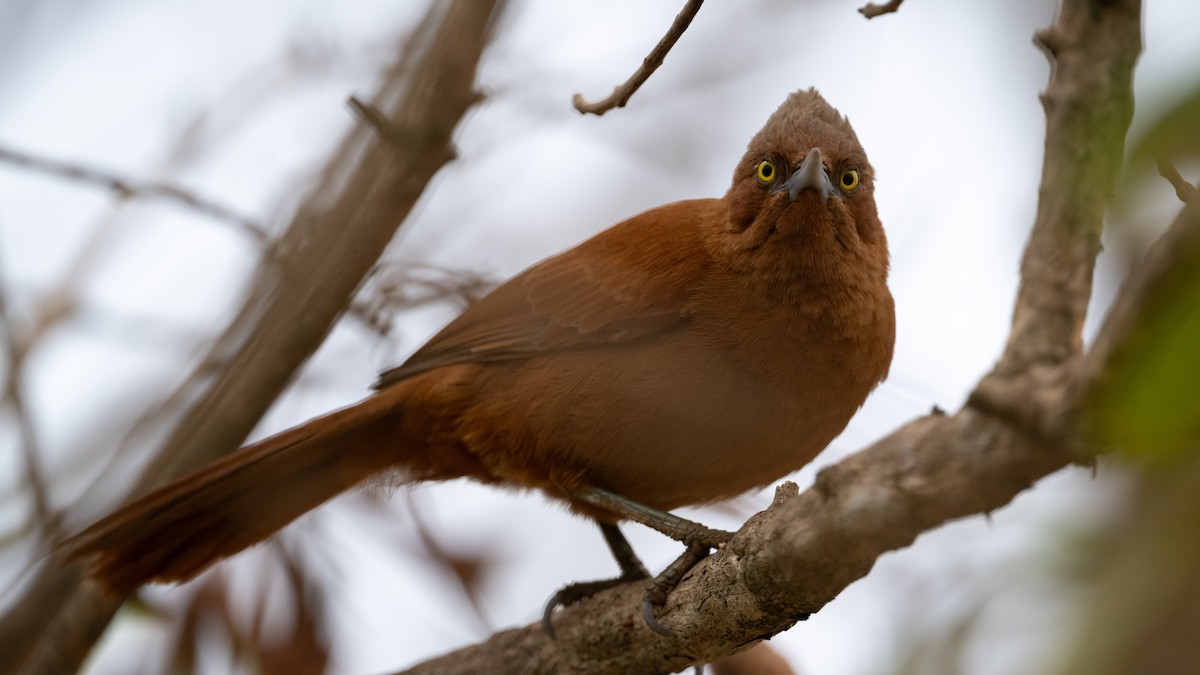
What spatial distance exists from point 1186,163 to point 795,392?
7.27 ft

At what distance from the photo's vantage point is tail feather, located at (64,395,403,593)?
3.42 m

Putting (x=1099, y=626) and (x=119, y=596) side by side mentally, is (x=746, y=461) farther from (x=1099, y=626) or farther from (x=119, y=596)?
(x=119, y=596)

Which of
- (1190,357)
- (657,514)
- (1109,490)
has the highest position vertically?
(657,514)

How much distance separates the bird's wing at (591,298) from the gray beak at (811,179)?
0.35m

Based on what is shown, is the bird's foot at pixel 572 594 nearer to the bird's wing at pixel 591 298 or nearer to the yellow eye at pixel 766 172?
the bird's wing at pixel 591 298

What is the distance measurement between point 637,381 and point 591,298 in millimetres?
364

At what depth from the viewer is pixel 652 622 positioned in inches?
114

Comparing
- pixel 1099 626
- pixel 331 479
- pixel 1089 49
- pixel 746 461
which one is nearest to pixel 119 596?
pixel 331 479

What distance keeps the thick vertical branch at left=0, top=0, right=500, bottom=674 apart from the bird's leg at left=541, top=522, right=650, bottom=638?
3.46ft

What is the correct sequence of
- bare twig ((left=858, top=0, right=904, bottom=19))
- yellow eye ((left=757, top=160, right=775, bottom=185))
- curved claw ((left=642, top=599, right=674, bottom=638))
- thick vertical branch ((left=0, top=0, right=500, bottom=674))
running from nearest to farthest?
1. bare twig ((left=858, top=0, right=904, bottom=19))
2. curved claw ((left=642, top=599, right=674, bottom=638))
3. thick vertical branch ((left=0, top=0, right=500, bottom=674))
4. yellow eye ((left=757, top=160, right=775, bottom=185))

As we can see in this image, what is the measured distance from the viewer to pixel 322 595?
4090mm

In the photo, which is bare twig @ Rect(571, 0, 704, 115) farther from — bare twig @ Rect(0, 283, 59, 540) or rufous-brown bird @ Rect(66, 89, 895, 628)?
bare twig @ Rect(0, 283, 59, 540)

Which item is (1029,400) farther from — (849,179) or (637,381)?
(849,179)

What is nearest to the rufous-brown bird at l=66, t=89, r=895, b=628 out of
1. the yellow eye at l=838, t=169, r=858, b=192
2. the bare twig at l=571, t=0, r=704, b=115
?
the yellow eye at l=838, t=169, r=858, b=192
